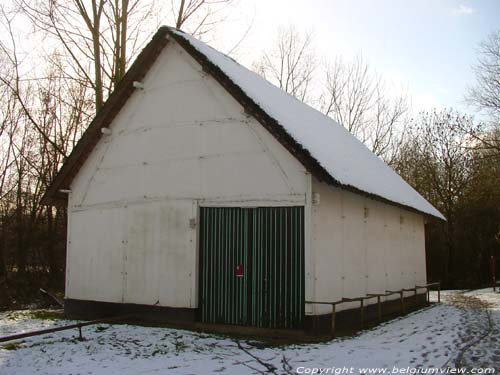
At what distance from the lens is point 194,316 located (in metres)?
12.0

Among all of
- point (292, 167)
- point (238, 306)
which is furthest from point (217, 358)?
point (292, 167)

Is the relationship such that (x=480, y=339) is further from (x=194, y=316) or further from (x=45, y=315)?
(x=45, y=315)

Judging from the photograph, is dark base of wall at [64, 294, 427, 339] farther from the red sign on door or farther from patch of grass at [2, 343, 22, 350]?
patch of grass at [2, 343, 22, 350]

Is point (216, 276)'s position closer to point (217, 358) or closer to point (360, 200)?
point (217, 358)

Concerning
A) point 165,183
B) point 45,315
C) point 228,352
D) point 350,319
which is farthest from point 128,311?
point 350,319

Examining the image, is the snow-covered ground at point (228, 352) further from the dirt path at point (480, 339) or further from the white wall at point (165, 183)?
the white wall at point (165, 183)

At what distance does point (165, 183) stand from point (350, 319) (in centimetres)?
552

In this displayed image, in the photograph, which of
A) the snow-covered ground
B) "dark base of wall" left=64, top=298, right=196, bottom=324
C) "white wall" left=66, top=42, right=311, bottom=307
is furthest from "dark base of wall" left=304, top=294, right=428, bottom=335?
"dark base of wall" left=64, top=298, right=196, bottom=324

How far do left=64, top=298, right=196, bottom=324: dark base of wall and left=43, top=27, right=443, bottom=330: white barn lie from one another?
Answer: 39 mm

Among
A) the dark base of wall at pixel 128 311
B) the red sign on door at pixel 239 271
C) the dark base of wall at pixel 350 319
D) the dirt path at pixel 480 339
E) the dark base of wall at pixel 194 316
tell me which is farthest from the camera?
the dark base of wall at pixel 128 311

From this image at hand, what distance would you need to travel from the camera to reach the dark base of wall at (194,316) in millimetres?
10852

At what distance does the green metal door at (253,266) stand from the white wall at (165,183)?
0.89ft

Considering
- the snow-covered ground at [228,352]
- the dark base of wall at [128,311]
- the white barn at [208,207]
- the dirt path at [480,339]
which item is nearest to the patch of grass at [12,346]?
the snow-covered ground at [228,352]

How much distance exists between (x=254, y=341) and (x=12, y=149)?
22928 millimetres
